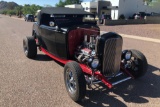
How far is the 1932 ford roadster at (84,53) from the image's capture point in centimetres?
462

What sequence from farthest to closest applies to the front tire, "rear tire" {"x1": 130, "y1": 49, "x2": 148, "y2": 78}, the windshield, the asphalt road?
the windshield, "rear tire" {"x1": 130, "y1": 49, "x2": 148, "y2": 78}, the asphalt road, the front tire

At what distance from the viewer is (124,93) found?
15.9 feet

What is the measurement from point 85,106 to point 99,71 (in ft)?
3.31

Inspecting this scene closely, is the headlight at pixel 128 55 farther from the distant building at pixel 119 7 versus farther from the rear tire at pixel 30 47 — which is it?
the distant building at pixel 119 7

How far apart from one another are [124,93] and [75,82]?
127 cm

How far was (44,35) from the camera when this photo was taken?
6.89 meters

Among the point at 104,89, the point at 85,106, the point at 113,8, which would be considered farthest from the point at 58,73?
the point at 113,8

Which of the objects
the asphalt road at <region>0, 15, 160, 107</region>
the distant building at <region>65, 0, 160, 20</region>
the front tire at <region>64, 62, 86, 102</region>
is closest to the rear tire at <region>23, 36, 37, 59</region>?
the asphalt road at <region>0, 15, 160, 107</region>

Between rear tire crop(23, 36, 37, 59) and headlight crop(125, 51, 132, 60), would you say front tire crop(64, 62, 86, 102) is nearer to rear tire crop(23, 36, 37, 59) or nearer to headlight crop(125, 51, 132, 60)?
headlight crop(125, 51, 132, 60)

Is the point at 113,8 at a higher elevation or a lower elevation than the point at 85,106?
higher

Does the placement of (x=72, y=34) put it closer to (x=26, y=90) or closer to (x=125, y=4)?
(x=26, y=90)

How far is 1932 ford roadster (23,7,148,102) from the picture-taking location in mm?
4621

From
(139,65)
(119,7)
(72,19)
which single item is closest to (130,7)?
(119,7)

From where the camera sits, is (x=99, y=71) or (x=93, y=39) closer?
(x=99, y=71)
